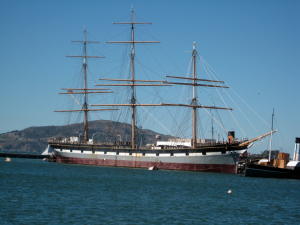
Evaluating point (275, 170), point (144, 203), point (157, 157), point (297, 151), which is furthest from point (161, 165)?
point (144, 203)

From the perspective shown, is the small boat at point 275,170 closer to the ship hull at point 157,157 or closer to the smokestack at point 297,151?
the smokestack at point 297,151

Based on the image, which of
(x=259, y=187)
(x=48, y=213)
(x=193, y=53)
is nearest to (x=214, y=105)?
(x=193, y=53)

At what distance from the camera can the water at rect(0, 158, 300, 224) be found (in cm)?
2539

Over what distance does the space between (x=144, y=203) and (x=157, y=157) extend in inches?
1449

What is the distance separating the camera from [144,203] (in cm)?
3112

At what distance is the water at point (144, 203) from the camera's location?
2539 cm

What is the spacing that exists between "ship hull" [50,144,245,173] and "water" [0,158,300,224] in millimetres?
14778

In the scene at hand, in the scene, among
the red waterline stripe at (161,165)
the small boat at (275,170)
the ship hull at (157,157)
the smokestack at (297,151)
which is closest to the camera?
the small boat at (275,170)

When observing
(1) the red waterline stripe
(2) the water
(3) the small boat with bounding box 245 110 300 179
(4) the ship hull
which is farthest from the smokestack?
(2) the water

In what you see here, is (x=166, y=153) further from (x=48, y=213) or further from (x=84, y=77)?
(x=48, y=213)

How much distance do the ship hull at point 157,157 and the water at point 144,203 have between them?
14.8 m

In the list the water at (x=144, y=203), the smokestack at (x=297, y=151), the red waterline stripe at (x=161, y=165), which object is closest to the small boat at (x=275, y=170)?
the smokestack at (x=297, y=151)

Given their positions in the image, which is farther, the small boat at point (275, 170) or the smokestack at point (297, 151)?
the smokestack at point (297, 151)

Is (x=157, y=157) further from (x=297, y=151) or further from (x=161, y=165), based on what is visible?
(x=297, y=151)
